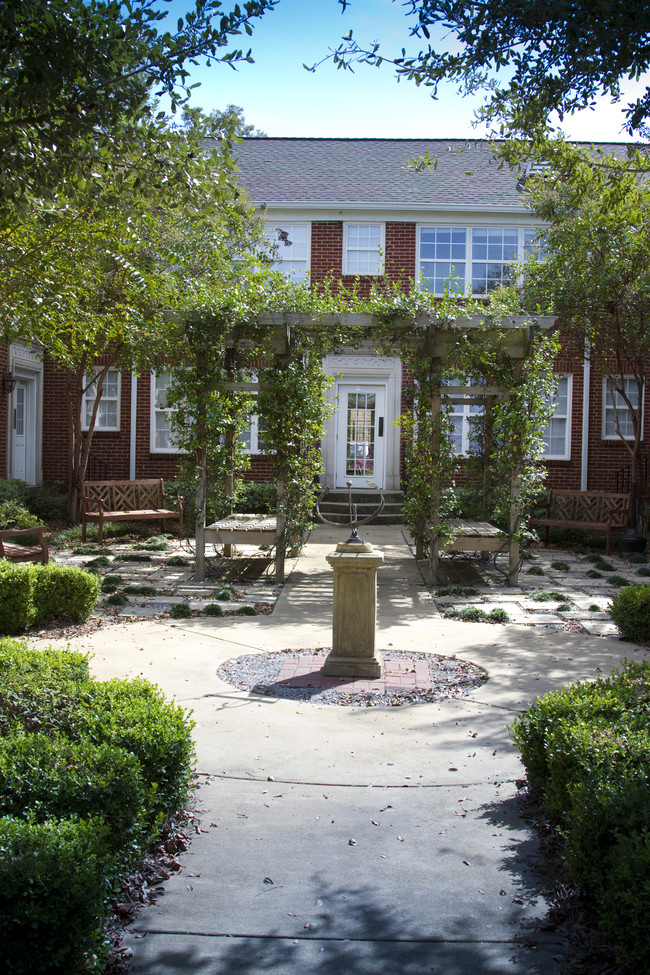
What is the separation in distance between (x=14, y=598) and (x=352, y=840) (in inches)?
176

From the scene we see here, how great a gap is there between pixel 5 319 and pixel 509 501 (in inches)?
233

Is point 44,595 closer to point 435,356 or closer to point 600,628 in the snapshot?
point 600,628

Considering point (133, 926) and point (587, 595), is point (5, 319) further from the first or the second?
point (587, 595)

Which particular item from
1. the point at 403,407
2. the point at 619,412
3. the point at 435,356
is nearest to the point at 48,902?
the point at 435,356

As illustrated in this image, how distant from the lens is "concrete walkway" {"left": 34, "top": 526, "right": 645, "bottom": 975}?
8.75 feet

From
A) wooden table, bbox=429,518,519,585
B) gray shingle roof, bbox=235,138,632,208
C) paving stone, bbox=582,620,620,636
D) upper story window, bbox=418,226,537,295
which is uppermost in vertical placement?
gray shingle roof, bbox=235,138,632,208

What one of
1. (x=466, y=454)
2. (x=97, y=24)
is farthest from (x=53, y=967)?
(x=466, y=454)

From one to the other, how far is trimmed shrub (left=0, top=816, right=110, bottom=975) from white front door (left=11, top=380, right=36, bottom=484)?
51.5 feet

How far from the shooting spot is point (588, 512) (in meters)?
13.9

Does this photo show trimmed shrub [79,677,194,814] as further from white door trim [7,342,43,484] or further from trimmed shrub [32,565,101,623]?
white door trim [7,342,43,484]

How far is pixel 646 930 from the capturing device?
2373 mm

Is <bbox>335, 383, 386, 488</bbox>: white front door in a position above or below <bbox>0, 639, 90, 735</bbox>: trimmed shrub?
above

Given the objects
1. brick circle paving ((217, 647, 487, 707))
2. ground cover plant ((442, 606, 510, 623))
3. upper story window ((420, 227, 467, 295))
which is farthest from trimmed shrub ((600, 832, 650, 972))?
upper story window ((420, 227, 467, 295))

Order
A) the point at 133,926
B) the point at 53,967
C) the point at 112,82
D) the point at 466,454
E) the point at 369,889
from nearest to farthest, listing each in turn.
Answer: the point at 53,967 < the point at 133,926 < the point at 369,889 < the point at 112,82 < the point at 466,454
